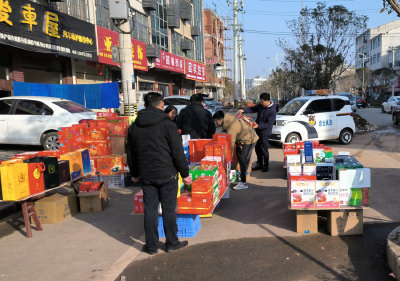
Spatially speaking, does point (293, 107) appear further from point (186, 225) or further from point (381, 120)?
point (381, 120)

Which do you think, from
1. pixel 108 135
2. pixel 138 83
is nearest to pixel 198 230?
pixel 108 135

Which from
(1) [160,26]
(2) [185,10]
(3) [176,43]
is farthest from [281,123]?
(2) [185,10]

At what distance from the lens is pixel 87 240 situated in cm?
506

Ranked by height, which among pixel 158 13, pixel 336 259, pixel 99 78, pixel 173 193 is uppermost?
pixel 158 13

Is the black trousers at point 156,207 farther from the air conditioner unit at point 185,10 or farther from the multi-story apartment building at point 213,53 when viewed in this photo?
the multi-story apartment building at point 213,53

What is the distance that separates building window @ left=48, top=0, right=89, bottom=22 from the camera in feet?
54.4

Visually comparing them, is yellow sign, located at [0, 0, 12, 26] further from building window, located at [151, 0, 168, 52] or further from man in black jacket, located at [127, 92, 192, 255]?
building window, located at [151, 0, 168, 52]

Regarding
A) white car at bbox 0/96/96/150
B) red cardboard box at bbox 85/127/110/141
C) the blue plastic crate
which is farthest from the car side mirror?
the blue plastic crate

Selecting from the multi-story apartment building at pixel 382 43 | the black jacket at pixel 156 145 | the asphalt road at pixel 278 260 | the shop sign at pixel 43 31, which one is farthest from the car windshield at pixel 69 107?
the multi-story apartment building at pixel 382 43

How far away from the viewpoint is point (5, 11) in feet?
40.1

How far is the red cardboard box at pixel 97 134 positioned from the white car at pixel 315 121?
249 inches

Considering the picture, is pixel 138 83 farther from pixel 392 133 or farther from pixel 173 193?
pixel 173 193

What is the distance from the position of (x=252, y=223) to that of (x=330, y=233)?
1186 mm

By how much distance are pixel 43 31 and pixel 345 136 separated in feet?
41.8
